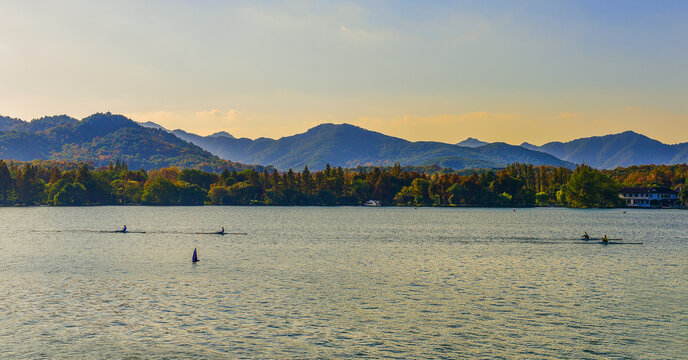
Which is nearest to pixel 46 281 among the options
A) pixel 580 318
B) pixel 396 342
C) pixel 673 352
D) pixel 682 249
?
pixel 396 342

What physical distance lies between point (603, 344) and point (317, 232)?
10491 cm

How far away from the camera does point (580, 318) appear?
148 ft

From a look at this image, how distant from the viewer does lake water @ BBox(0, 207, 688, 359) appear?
122ft

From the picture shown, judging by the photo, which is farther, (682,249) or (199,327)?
(682,249)

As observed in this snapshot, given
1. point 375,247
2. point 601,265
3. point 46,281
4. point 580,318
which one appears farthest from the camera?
point 375,247

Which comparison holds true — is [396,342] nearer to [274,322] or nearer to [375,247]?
[274,322]

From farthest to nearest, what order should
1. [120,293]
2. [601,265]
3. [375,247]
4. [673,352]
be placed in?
[375,247]
[601,265]
[120,293]
[673,352]

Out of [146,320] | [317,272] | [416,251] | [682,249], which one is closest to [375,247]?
[416,251]

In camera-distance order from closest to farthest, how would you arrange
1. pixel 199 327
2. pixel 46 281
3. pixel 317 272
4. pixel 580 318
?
pixel 199 327 < pixel 580 318 < pixel 46 281 < pixel 317 272

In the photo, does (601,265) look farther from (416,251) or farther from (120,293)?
(120,293)

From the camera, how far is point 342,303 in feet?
165

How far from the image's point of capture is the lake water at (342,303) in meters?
37.1

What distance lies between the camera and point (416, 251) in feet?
312

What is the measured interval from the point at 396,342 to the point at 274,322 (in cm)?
1030
